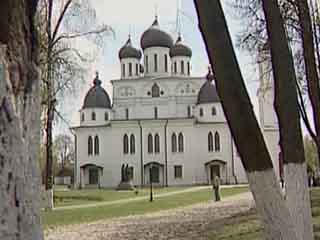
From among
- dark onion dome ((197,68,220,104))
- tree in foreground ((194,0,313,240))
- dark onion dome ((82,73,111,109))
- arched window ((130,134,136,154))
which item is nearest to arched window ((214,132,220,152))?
dark onion dome ((197,68,220,104))

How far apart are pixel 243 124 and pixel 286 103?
129cm

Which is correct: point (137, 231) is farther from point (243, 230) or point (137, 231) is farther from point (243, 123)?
point (243, 123)

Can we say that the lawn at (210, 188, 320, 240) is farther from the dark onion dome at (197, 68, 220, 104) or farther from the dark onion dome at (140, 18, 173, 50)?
the dark onion dome at (140, 18, 173, 50)

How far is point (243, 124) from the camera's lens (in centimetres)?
494

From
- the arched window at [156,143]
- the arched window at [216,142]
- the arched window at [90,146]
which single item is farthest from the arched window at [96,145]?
the arched window at [216,142]

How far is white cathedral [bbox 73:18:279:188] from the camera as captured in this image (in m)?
62.0

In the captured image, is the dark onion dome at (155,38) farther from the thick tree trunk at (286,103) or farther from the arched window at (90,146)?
the thick tree trunk at (286,103)

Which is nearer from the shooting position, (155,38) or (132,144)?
(132,144)

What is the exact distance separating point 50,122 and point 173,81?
45944mm

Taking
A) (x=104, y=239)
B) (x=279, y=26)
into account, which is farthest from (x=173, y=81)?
(x=279, y=26)

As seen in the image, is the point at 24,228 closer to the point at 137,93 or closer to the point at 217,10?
the point at 217,10

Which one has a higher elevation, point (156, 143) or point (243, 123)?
point (156, 143)

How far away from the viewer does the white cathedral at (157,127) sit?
204 feet

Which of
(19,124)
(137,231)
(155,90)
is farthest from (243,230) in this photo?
(155,90)
